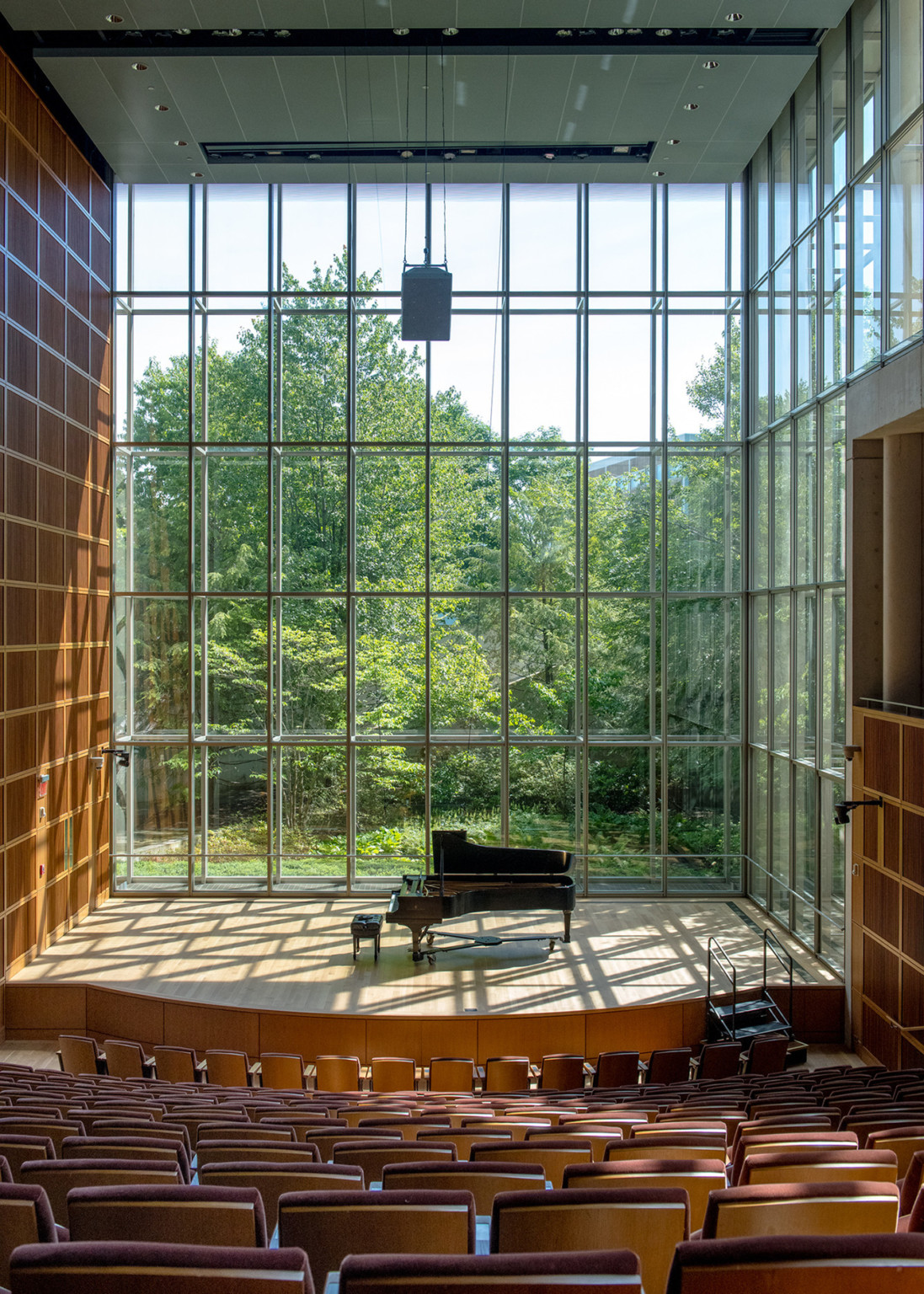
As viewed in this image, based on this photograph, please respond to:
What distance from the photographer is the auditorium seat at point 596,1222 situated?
1403mm

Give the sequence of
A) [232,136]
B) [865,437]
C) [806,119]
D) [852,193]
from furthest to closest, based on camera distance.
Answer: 1. [232,136]
2. [806,119]
3. [852,193]
4. [865,437]

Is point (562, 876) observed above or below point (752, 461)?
below

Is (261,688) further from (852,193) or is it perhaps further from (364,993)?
(852,193)

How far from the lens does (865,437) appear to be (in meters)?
8.43

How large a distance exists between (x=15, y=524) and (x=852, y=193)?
9.02m

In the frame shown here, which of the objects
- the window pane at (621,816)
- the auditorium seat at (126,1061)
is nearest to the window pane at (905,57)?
the window pane at (621,816)

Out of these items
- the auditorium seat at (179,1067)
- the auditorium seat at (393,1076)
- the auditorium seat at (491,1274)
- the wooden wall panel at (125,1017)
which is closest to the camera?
the auditorium seat at (491,1274)

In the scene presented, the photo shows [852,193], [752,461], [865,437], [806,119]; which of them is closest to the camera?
[865,437]

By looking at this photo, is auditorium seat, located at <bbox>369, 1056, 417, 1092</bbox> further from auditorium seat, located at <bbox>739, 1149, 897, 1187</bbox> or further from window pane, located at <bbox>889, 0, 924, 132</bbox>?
window pane, located at <bbox>889, 0, 924, 132</bbox>

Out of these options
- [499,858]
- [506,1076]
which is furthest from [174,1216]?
[499,858]

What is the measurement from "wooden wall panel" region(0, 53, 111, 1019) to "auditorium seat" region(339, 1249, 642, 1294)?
362 inches

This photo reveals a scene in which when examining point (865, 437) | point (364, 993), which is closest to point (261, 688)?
point (364, 993)

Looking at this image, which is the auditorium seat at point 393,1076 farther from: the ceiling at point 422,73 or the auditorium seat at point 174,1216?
the ceiling at point 422,73

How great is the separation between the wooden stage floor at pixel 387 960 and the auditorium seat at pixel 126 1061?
4.33 feet
